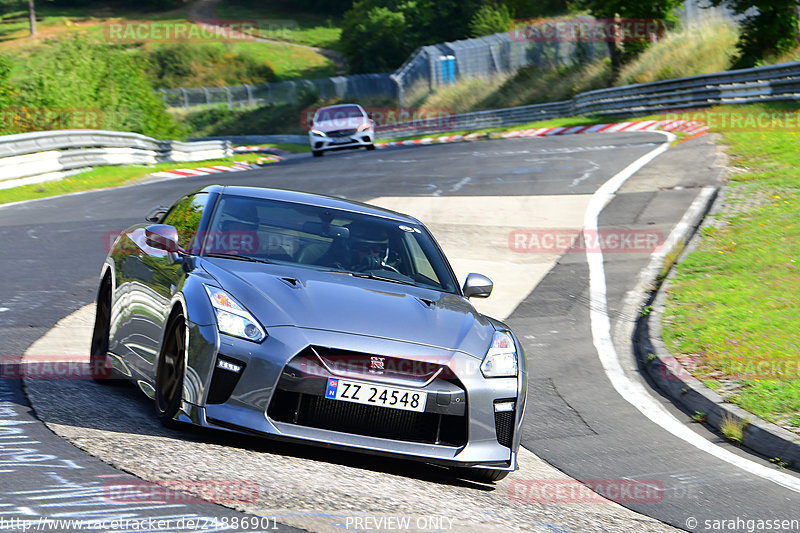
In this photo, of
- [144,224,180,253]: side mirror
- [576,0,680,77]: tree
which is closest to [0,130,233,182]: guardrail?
[144,224,180,253]: side mirror

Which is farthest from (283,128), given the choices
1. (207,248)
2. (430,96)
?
(207,248)

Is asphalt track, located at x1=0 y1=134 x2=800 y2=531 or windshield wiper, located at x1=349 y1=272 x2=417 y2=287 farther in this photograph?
windshield wiper, located at x1=349 y1=272 x2=417 y2=287

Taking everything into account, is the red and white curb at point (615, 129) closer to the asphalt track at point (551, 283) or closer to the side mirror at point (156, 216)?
the asphalt track at point (551, 283)

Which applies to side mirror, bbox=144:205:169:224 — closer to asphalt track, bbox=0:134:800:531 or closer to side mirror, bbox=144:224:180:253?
side mirror, bbox=144:224:180:253

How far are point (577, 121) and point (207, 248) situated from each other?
31.0m

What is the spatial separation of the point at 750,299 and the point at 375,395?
6636 mm

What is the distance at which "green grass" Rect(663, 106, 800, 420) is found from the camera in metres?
8.16

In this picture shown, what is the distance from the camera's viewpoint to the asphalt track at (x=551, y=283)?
5824mm

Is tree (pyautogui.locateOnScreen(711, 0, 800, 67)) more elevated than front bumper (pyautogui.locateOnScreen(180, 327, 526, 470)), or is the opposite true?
tree (pyautogui.locateOnScreen(711, 0, 800, 67))

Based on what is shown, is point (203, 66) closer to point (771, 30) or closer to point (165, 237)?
point (771, 30)

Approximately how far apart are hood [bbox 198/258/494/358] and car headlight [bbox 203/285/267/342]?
4 centimetres

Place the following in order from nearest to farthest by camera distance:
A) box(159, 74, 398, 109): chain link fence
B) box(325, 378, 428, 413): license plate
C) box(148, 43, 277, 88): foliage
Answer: box(325, 378, 428, 413): license plate, box(159, 74, 398, 109): chain link fence, box(148, 43, 277, 88): foliage

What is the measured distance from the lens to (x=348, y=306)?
5.49m

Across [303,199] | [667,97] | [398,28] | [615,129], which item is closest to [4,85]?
[615,129]
